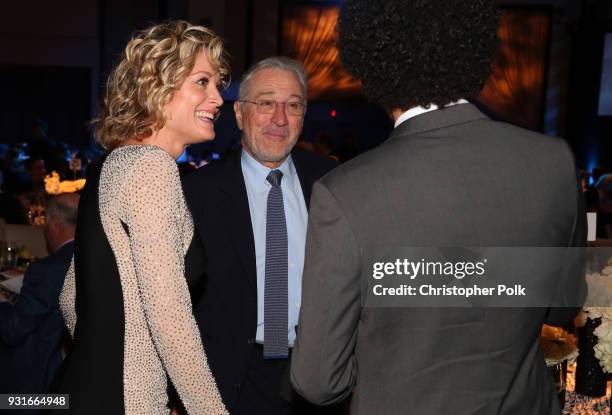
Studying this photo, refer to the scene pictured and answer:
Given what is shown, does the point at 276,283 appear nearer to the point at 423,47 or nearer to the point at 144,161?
the point at 144,161

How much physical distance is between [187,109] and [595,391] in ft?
4.74

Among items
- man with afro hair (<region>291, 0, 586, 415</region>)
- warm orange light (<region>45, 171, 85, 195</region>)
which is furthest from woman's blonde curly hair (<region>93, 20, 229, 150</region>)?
warm orange light (<region>45, 171, 85, 195</region>)

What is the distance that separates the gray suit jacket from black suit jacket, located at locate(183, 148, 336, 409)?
1057 millimetres

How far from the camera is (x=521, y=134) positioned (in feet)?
4.30

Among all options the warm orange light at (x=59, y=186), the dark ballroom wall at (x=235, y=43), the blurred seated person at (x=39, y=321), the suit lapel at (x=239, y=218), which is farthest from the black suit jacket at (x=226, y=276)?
the dark ballroom wall at (x=235, y=43)

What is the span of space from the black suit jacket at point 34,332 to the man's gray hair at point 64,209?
164mm

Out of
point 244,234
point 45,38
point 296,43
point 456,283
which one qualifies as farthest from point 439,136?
point 45,38

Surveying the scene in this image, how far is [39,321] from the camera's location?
3.18m

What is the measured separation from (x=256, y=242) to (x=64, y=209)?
4.35 ft

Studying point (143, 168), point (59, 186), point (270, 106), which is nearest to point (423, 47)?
point (143, 168)

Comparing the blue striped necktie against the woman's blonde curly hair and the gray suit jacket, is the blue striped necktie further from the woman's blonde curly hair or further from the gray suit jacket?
the gray suit jacket

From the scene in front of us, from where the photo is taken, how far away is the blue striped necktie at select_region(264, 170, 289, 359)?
7.82 feet

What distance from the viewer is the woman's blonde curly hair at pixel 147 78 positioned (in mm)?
1795

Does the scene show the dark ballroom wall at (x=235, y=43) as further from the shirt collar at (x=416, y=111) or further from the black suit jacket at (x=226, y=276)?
A: the shirt collar at (x=416, y=111)
